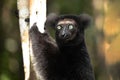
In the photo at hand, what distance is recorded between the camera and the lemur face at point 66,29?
6.27m

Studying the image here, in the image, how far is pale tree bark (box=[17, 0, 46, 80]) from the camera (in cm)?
591

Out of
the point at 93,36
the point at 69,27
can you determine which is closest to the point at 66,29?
the point at 69,27

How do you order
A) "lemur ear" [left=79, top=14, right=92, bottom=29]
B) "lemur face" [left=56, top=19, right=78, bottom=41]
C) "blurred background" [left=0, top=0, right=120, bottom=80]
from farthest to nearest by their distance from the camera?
1. "blurred background" [left=0, top=0, right=120, bottom=80]
2. "lemur ear" [left=79, top=14, right=92, bottom=29]
3. "lemur face" [left=56, top=19, right=78, bottom=41]

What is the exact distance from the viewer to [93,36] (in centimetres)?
1063

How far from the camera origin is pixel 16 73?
11.2 metres

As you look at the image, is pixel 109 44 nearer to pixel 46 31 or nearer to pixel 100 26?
pixel 100 26

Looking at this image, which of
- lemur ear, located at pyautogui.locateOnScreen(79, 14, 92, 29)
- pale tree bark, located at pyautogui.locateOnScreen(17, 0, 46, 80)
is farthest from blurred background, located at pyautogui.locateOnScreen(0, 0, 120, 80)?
pale tree bark, located at pyautogui.locateOnScreen(17, 0, 46, 80)

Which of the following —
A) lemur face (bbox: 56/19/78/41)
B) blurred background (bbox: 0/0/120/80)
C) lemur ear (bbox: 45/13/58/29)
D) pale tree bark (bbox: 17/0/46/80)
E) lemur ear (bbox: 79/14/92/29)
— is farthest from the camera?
blurred background (bbox: 0/0/120/80)

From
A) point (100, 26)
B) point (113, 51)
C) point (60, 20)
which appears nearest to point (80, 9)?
point (100, 26)

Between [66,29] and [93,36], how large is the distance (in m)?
4.34

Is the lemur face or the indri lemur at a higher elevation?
the lemur face

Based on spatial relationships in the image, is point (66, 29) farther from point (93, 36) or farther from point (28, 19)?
point (93, 36)

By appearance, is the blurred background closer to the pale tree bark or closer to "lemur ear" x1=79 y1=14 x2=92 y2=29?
"lemur ear" x1=79 y1=14 x2=92 y2=29

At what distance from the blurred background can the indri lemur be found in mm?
2194
